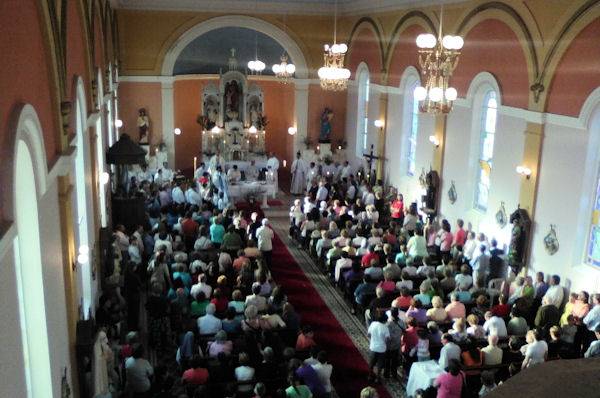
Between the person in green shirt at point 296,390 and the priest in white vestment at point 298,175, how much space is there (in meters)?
14.8

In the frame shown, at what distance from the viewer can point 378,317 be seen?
9.82 metres

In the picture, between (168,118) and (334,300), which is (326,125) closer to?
(168,118)

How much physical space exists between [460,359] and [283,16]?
55.1 ft

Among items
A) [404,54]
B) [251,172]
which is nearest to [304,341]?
[404,54]

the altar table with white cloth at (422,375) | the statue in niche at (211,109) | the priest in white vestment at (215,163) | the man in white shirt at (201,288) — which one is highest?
the statue in niche at (211,109)

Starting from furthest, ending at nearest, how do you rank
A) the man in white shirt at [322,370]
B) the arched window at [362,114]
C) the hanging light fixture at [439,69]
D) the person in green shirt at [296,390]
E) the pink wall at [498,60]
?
the arched window at [362,114]
the pink wall at [498,60]
the hanging light fixture at [439,69]
the man in white shirt at [322,370]
the person in green shirt at [296,390]

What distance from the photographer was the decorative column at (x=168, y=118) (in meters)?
22.7

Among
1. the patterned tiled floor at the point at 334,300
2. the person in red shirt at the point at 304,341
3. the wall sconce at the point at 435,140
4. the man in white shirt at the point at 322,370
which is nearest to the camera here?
the man in white shirt at the point at 322,370


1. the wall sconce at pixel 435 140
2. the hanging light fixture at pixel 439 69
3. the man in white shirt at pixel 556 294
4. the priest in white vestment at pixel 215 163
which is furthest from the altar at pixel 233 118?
the man in white shirt at pixel 556 294

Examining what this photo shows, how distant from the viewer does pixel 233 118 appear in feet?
82.4

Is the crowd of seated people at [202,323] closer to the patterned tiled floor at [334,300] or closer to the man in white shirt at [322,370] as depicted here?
the man in white shirt at [322,370]

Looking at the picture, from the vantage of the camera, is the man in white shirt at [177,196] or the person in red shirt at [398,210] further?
the man in white shirt at [177,196]

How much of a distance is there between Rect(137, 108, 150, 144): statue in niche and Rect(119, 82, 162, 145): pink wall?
20cm

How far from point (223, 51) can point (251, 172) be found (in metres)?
6.52
